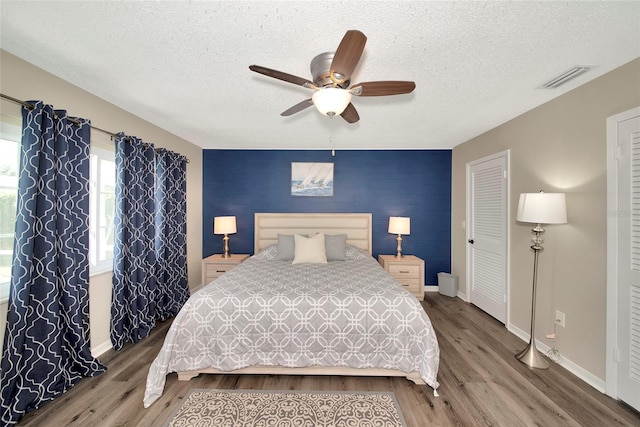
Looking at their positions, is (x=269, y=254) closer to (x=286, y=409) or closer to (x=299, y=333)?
(x=299, y=333)

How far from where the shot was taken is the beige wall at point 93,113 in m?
1.76

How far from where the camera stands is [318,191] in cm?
432

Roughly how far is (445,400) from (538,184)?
2263mm

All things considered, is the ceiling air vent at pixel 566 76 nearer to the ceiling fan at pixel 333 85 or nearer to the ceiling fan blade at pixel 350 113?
the ceiling fan at pixel 333 85

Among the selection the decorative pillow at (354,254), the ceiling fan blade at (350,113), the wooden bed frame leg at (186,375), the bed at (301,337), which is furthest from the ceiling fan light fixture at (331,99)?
the decorative pillow at (354,254)

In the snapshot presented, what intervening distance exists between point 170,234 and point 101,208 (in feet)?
2.80

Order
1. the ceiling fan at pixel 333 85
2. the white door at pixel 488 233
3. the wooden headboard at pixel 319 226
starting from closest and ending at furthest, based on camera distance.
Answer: the ceiling fan at pixel 333 85 → the white door at pixel 488 233 → the wooden headboard at pixel 319 226

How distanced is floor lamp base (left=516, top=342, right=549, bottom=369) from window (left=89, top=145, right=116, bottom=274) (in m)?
4.12

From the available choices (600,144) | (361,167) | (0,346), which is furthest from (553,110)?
(0,346)

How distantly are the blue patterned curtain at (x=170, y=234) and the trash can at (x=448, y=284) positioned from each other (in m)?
3.96

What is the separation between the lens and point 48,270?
6.07 feet

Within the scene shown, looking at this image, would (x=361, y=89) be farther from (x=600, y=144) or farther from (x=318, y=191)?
(x=318, y=191)

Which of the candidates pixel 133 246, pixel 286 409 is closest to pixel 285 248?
pixel 133 246

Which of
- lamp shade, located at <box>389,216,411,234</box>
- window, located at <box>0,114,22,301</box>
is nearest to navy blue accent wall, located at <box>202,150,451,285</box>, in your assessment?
lamp shade, located at <box>389,216,411,234</box>
